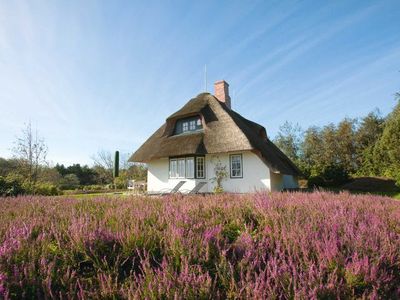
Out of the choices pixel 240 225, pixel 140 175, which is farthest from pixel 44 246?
pixel 140 175

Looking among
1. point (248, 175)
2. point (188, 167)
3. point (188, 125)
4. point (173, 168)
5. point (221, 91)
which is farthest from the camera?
point (221, 91)

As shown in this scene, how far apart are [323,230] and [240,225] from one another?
806 mm

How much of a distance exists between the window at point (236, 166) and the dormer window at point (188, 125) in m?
3.35

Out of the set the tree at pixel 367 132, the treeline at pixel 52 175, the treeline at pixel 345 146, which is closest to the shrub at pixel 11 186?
the treeline at pixel 52 175

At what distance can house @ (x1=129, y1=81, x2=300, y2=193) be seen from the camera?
47.8 feet

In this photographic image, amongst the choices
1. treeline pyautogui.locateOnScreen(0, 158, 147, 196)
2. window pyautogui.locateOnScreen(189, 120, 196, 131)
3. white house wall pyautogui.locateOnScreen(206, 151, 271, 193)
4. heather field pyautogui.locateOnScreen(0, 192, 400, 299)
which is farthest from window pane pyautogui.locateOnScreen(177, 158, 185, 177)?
heather field pyautogui.locateOnScreen(0, 192, 400, 299)

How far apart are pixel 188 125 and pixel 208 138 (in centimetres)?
254

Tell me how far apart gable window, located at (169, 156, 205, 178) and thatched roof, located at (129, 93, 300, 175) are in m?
0.88

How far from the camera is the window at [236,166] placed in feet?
49.4

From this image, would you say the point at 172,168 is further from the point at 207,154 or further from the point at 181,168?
the point at 207,154

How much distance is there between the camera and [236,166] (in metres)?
15.2

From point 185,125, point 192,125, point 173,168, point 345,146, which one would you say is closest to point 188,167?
point 173,168

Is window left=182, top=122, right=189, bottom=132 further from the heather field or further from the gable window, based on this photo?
the heather field

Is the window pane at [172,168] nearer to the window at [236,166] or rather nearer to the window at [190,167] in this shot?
the window at [190,167]
